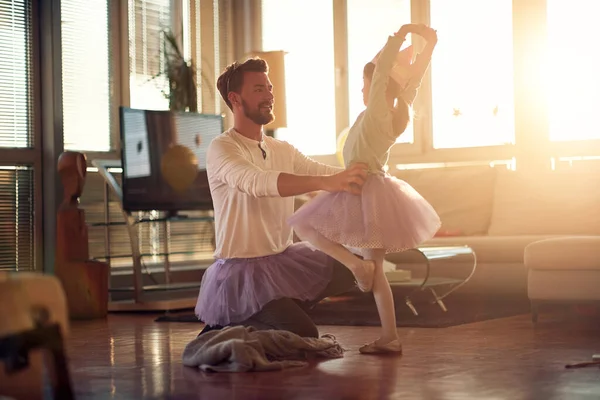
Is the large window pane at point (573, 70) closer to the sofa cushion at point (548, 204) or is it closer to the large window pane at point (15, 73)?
the sofa cushion at point (548, 204)

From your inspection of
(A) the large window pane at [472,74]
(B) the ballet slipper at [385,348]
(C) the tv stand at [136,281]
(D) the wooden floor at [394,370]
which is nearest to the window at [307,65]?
(A) the large window pane at [472,74]

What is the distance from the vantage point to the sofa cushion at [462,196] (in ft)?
21.4

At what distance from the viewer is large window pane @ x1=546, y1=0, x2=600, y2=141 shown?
262 inches

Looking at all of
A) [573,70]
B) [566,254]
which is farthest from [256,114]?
[573,70]

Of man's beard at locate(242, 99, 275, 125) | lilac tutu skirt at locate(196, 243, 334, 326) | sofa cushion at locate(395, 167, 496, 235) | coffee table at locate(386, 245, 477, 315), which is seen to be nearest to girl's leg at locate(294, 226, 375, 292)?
lilac tutu skirt at locate(196, 243, 334, 326)

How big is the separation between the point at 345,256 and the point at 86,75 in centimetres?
402

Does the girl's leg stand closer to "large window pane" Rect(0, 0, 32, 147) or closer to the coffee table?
the coffee table

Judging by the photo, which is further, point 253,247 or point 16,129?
point 16,129

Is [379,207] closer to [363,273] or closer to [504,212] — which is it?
[363,273]

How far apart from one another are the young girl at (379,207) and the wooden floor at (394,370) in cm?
34

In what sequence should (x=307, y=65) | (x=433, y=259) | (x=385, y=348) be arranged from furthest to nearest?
(x=307, y=65)
(x=433, y=259)
(x=385, y=348)

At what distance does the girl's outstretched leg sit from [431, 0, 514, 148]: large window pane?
148 inches

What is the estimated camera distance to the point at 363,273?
3412mm

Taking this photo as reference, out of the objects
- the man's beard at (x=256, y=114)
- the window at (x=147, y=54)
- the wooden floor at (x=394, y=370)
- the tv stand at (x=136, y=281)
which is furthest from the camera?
the window at (x=147, y=54)
